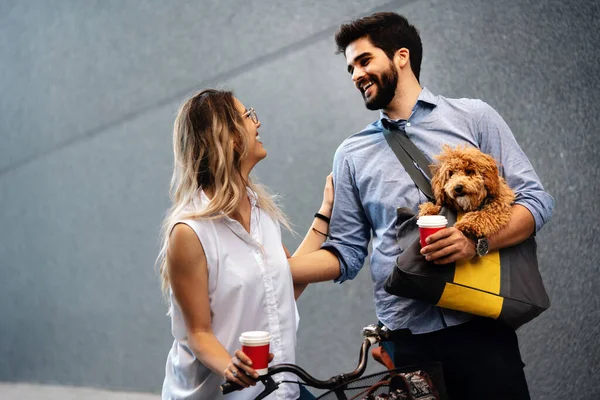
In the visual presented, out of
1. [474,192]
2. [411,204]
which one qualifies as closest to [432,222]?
[474,192]

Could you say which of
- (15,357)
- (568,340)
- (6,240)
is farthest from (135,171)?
(568,340)

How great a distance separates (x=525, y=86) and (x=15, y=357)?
5.24m

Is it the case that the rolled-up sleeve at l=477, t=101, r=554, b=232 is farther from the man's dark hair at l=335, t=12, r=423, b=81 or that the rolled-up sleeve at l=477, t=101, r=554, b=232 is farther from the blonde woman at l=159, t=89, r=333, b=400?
the blonde woman at l=159, t=89, r=333, b=400

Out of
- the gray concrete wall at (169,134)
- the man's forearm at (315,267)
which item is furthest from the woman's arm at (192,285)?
the gray concrete wall at (169,134)

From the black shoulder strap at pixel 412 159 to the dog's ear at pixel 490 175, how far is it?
7.3 inches

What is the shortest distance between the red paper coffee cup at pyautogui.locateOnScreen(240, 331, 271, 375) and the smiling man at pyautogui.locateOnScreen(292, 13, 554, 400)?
0.45m

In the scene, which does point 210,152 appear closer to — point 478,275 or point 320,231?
point 320,231

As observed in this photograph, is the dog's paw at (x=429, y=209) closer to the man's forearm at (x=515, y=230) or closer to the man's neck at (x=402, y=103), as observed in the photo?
the man's forearm at (x=515, y=230)

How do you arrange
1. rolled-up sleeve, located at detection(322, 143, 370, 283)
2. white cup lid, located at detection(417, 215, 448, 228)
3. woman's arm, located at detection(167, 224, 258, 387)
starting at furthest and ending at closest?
rolled-up sleeve, located at detection(322, 143, 370, 283) → woman's arm, located at detection(167, 224, 258, 387) → white cup lid, located at detection(417, 215, 448, 228)

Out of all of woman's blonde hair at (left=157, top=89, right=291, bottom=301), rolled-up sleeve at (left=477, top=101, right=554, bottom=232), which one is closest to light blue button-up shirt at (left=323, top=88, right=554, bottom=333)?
rolled-up sleeve at (left=477, top=101, right=554, bottom=232)

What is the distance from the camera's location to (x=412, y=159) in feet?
5.49

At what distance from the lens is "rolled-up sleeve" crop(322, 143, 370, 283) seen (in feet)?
6.08

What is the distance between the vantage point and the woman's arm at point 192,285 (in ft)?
4.81

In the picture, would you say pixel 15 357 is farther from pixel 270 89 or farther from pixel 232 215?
pixel 232 215
